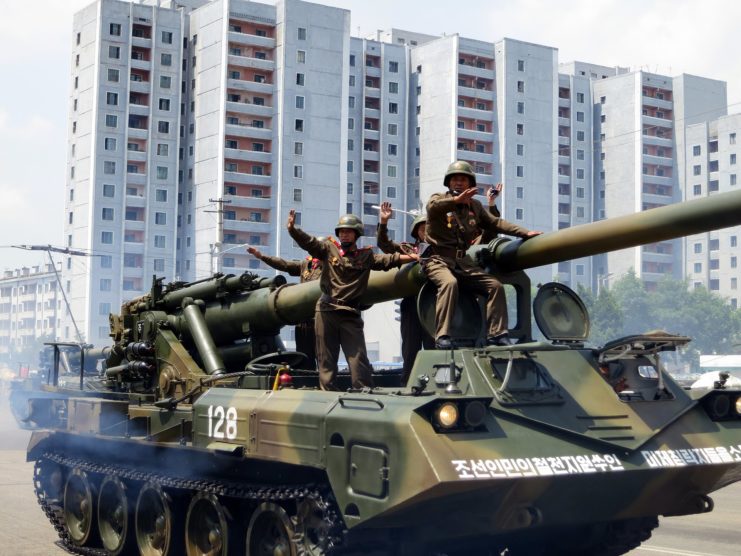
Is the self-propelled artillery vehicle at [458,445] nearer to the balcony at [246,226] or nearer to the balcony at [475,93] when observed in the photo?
the balcony at [246,226]

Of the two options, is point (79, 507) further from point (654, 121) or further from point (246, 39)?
point (654, 121)

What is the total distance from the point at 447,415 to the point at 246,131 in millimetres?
70996

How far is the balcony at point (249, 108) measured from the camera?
77.4 m

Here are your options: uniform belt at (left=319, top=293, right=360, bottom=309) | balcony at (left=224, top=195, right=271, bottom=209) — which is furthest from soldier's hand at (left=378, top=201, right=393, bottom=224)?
balcony at (left=224, top=195, right=271, bottom=209)

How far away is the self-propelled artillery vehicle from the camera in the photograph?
805 cm

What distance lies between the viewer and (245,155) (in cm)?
7731

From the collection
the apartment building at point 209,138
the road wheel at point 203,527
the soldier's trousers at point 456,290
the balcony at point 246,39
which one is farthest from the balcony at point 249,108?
the soldier's trousers at point 456,290

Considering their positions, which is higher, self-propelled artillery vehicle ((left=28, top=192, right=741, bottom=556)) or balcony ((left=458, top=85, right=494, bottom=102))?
balcony ((left=458, top=85, right=494, bottom=102))

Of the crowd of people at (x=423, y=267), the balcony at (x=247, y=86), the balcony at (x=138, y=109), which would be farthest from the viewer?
the balcony at (x=138, y=109)

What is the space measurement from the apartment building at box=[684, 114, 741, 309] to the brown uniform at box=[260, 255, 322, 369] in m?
84.3

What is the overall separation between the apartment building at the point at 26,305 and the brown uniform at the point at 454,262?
102 m

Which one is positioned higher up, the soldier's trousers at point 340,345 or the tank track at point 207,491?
the soldier's trousers at point 340,345

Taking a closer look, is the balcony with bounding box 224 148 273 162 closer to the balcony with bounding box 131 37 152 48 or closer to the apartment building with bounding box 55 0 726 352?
the apartment building with bounding box 55 0 726 352

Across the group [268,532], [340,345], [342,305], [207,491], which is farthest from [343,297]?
[268,532]
